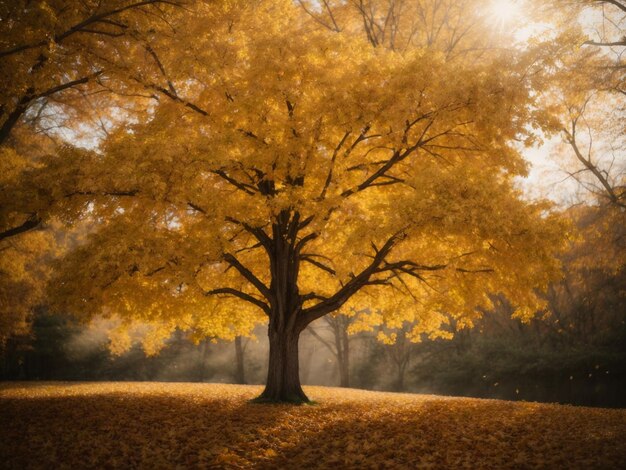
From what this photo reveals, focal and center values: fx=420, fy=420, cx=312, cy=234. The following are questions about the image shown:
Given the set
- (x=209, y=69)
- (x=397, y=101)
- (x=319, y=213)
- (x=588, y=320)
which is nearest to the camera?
(x=397, y=101)

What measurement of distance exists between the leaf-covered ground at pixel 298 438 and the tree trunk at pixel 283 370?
1.94 metres

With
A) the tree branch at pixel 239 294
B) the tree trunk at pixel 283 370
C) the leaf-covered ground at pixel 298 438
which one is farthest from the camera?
the tree branch at pixel 239 294

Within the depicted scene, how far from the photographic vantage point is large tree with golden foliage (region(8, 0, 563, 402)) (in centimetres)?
755

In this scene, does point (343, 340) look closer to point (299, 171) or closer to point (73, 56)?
→ point (299, 171)

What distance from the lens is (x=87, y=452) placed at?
218 inches

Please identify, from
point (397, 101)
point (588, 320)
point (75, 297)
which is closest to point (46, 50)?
point (75, 297)

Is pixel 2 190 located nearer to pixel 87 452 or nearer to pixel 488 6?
pixel 87 452

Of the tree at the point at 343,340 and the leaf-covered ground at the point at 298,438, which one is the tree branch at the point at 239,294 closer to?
the leaf-covered ground at the point at 298,438

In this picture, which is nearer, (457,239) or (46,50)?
(46,50)

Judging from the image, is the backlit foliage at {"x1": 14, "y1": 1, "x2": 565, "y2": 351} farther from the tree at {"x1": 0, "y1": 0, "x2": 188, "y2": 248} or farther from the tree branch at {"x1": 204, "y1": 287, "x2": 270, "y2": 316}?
the tree at {"x1": 0, "y1": 0, "x2": 188, "y2": 248}

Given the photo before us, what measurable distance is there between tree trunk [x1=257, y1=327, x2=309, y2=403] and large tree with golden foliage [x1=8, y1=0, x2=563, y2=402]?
4 centimetres

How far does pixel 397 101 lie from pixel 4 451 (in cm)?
836

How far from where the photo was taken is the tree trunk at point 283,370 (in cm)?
1098

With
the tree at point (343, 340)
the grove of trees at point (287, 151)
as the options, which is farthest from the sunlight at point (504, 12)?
the tree at point (343, 340)
